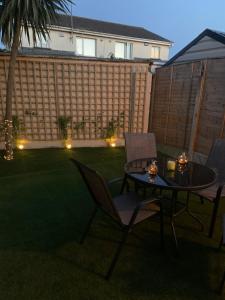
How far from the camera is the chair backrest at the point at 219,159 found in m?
2.24

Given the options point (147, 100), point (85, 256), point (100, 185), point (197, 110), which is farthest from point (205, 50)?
point (85, 256)

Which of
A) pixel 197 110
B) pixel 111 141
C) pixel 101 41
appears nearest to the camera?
pixel 197 110

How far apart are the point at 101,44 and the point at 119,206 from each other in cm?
1056

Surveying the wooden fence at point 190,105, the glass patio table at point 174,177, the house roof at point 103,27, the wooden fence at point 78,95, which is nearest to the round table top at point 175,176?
the glass patio table at point 174,177

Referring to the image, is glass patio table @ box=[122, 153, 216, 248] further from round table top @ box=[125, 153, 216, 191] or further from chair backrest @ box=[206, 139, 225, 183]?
chair backrest @ box=[206, 139, 225, 183]

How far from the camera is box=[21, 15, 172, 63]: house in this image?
970cm

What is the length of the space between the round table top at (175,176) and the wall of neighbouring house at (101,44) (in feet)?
28.6

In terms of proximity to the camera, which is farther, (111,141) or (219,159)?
(111,141)

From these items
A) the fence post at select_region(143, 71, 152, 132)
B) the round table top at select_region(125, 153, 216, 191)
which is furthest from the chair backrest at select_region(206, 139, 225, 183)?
the fence post at select_region(143, 71, 152, 132)

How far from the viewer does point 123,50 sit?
11297mm

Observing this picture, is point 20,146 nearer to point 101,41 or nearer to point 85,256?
point 85,256

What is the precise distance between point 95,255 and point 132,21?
5006cm

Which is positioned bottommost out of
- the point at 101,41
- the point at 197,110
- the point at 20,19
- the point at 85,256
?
the point at 85,256

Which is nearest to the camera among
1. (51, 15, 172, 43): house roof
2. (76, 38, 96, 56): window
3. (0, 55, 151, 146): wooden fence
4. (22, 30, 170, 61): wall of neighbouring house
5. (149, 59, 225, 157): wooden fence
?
(149, 59, 225, 157): wooden fence
